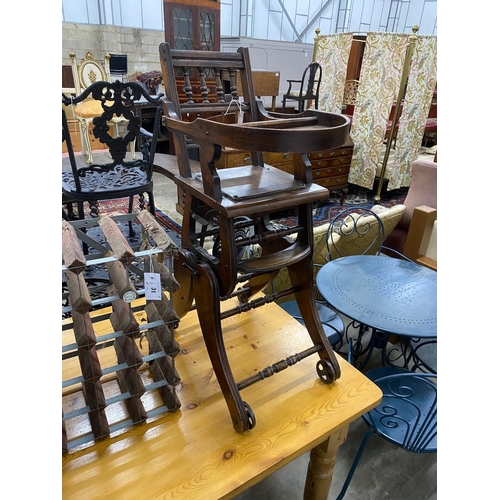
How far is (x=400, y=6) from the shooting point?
6734mm

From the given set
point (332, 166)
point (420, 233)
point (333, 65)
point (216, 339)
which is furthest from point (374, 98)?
point (216, 339)

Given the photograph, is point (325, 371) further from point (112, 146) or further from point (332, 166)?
point (332, 166)

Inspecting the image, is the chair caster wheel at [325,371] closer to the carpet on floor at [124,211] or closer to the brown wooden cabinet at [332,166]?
the carpet on floor at [124,211]

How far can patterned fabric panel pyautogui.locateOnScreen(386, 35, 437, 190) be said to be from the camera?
3.76 meters

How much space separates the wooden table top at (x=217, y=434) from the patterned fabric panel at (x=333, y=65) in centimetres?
336

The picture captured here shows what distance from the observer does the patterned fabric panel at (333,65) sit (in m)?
3.68

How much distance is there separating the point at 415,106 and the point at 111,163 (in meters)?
3.45

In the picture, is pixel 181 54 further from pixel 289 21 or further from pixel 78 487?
pixel 289 21

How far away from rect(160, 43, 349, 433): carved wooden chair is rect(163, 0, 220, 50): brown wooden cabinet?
11.9ft

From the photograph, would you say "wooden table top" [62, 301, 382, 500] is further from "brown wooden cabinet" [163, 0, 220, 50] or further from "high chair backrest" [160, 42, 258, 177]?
"brown wooden cabinet" [163, 0, 220, 50]

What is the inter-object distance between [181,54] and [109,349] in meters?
0.90

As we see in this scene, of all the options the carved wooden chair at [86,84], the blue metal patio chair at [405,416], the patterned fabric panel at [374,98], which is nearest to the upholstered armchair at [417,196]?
the blue metal patio chair at [405,416]

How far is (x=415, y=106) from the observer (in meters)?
4.04

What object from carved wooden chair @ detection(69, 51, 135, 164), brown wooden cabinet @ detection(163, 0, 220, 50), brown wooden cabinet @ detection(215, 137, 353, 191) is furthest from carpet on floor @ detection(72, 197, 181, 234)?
brown wooden cabinet @ detection(163, 0, 220, 50)
